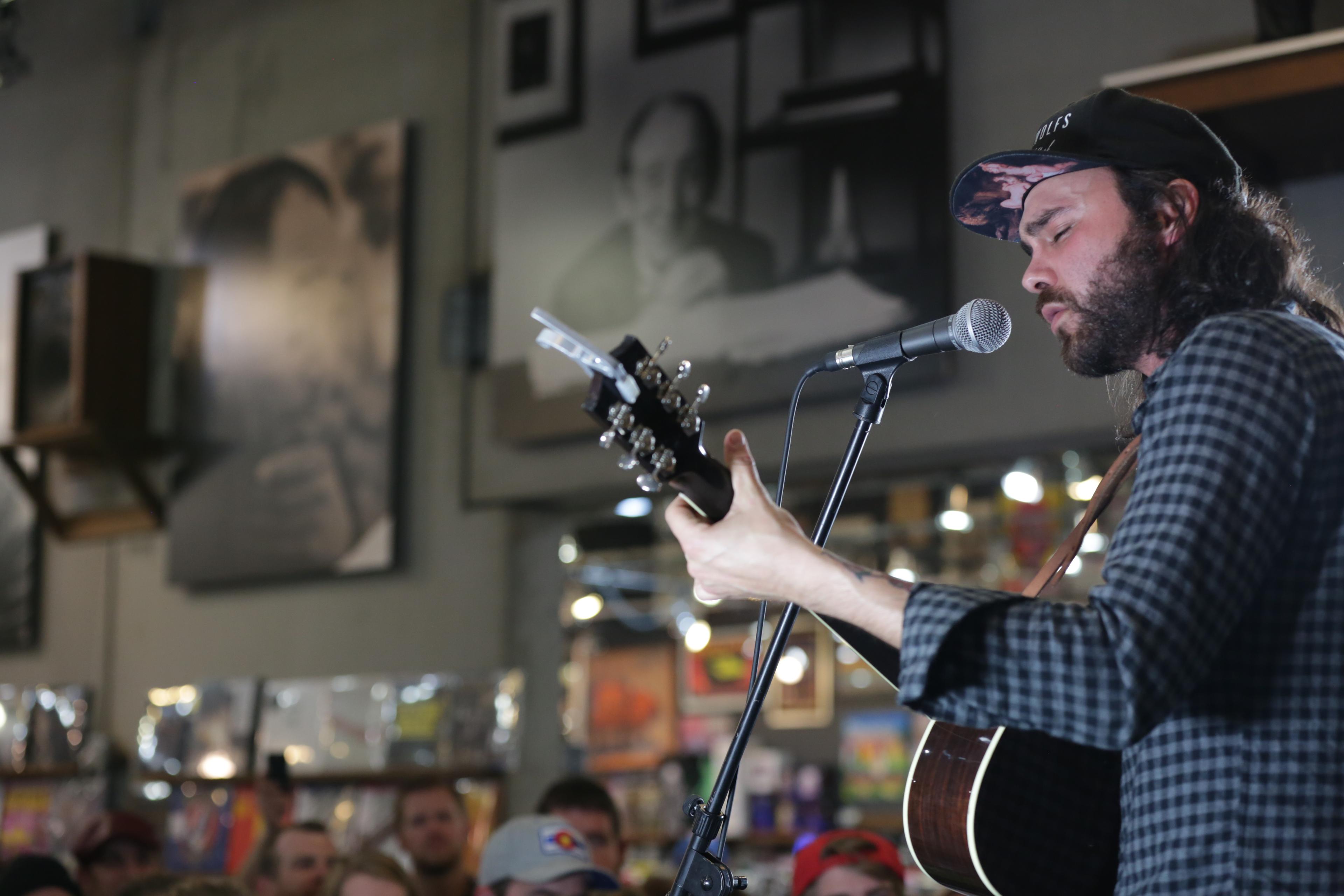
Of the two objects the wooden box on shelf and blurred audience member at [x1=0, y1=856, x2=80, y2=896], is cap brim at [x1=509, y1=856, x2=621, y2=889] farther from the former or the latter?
the wooden box on shelf

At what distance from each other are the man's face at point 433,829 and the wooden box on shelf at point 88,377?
229 centimetres

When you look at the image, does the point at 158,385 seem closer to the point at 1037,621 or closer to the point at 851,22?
the point at 851,22

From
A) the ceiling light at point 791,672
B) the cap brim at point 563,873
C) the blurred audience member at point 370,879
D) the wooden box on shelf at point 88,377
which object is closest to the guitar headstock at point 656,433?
the cap brim at point 563,873

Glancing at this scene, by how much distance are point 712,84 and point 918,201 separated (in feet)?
3.12

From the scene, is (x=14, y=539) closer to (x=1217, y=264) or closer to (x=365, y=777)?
(x=365, y=777)

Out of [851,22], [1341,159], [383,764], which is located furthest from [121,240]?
[1341,159]

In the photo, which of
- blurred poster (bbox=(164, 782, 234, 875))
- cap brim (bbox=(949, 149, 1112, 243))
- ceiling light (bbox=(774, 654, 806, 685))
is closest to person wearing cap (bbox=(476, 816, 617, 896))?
cap brim (bbox=(949, 149, 1112, 243))

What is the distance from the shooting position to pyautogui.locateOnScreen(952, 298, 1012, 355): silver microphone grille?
4.91ft

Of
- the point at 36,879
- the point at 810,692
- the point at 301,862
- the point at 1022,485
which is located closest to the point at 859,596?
the point at 36,879

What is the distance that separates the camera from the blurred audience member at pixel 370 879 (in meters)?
3.44

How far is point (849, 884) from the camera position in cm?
331

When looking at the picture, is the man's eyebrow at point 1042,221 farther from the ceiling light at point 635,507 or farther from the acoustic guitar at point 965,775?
the ceiling light at point 635,507

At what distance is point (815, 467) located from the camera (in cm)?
445

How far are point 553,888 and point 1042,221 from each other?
7.28ft
